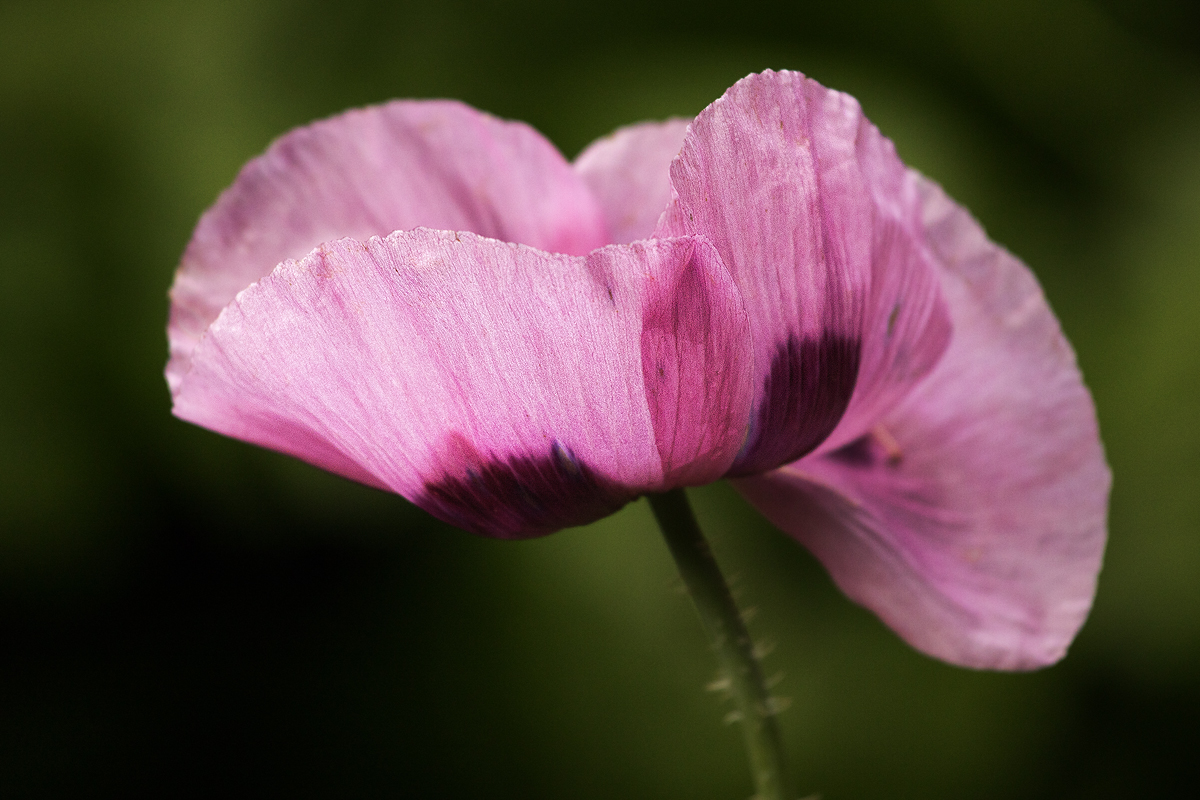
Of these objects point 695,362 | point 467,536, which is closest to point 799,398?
point 695,362

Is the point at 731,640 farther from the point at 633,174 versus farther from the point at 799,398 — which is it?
the point at 633,174

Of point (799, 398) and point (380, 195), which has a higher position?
point (380, 195)

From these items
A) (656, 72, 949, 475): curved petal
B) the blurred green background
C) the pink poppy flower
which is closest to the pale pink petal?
the pink poppy flower

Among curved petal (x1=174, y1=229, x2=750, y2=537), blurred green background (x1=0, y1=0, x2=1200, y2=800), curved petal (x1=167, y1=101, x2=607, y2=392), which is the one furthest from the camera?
blurred green background (x1=0, y1=0, x2=1200, y2=800)

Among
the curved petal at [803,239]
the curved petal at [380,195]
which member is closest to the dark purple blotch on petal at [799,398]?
the curved petal at [803,239]

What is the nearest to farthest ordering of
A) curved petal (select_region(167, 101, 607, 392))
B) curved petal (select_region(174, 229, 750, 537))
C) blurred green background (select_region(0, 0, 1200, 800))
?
1. curved petal (select_region(174, 229, 750, 537))
2. curved petal (select_region(167, 101, 607, 392))
3. blurred green background (select_region(0, 0, 1200, 800))

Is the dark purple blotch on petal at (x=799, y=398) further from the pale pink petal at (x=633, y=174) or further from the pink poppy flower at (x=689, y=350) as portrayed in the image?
the pale pink petal at (x=633, y=174)

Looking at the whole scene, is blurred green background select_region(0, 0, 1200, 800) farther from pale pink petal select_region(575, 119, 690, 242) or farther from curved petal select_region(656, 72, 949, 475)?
curved petal select_region(656, 72, 949, 475)
